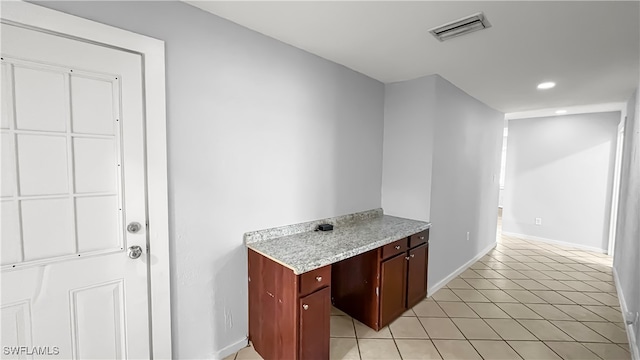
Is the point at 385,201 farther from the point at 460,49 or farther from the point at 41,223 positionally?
the point at 41,223

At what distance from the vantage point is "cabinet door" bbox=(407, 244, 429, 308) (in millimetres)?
2547

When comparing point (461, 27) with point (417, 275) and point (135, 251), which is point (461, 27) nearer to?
point (417, 275)

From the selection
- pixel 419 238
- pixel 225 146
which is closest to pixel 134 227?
pixel 225 146

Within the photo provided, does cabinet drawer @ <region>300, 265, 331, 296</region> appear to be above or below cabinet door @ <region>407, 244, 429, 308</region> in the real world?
above

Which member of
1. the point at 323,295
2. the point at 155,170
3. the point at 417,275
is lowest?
the point at 417,275

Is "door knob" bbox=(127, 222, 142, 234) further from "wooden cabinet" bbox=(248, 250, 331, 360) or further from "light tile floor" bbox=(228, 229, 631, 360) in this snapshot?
"light tile floor" bbox=(228, 229, 631, 360)

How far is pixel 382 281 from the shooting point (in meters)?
2.22

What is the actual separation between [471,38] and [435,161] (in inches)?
48.3

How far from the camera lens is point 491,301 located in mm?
2836

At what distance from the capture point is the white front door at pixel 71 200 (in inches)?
46.4

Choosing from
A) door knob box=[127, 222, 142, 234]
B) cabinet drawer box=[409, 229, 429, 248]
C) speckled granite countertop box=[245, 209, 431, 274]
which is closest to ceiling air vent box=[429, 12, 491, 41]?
speckled granite countertop box=[245, 209, 431, 274]

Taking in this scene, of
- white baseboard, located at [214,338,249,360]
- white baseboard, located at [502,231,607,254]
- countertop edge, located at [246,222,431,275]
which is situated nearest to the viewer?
countertop edge, located at [246,222,431,275]

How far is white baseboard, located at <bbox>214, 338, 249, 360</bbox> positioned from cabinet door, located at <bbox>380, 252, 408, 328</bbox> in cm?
111

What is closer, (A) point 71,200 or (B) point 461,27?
(A) point 71,200
